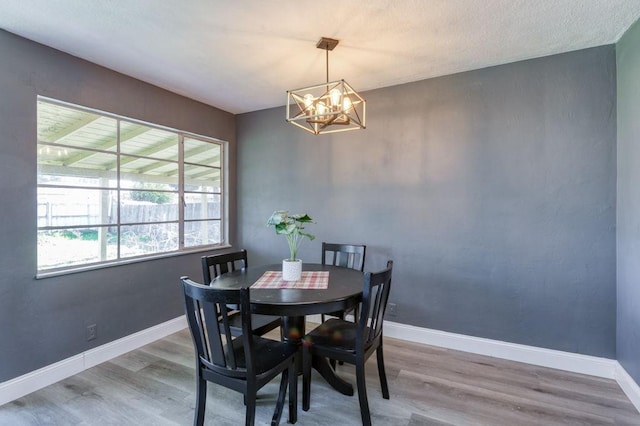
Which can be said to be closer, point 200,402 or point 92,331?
point 200,402

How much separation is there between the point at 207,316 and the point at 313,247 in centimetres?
209

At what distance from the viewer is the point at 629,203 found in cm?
218

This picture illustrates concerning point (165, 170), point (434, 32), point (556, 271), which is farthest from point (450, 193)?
point (165, 170)

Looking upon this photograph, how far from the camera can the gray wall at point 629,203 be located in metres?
2.08

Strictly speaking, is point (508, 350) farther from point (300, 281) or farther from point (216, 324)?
point (216, 324)

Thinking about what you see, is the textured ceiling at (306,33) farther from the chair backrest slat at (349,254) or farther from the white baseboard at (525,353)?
the white baseboard at (525,353)

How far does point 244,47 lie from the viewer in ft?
7.91

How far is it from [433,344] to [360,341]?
1513 millimetres

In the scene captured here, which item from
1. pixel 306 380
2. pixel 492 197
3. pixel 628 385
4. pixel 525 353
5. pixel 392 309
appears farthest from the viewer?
pixel 392 309

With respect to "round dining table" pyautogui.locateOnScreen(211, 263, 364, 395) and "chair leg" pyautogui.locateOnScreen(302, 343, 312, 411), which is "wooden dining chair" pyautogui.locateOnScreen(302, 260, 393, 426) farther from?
"round dining table" pyautogui.locateOnScreen(211, 263, 364, 395)

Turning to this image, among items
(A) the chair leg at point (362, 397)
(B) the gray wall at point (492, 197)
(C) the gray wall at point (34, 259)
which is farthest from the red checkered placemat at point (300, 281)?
(C) the gray wall at point (34, 259)

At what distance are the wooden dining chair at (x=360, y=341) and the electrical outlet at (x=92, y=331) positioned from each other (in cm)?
191

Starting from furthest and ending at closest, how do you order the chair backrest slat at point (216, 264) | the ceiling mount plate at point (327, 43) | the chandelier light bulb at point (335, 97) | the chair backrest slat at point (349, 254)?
the chair backrest slat at point (349, 254)
the chair backrest slat at point (216, 264)
the ceiling mount plate at point (327, 43)
the chandelier light bulb at point (335, 97)

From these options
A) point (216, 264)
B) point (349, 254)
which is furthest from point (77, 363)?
point (349, 254)
